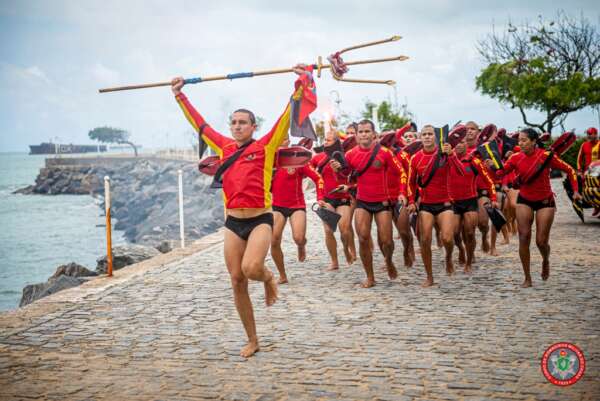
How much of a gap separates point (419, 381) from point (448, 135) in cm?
529

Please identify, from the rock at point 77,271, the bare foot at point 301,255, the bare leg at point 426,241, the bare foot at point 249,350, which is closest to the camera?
the bare foot at point 249,350

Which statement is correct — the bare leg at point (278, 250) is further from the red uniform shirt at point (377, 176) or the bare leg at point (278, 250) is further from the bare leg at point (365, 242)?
the red uniform shirt at point (377, 176)

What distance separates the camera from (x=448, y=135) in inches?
402

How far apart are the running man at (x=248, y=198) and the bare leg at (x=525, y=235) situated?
167 inches

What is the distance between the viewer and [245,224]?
6.84 m

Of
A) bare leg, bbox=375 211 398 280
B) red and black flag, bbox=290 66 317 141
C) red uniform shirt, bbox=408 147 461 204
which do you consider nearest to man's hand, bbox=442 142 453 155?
red uniform shirt, bbox=408 147 461 204

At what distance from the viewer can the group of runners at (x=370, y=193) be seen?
22.4 ft

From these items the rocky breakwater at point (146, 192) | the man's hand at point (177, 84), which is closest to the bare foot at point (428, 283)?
the man's hand at point (177, 84)

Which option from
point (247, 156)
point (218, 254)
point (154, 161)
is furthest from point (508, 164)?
point (154, 161)

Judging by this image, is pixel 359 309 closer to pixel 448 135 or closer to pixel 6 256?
pixel 448 135

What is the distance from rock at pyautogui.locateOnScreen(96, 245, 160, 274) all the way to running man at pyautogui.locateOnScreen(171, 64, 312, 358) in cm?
932

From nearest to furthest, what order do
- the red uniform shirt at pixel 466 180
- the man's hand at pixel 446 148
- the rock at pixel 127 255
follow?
the man's hand at pixel 446 148
the red uniform shirt at pixel 466 180
the rock at pixel 127 255

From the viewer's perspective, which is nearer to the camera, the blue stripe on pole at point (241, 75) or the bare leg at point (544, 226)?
the blue stripe on pole at point (241, 75)

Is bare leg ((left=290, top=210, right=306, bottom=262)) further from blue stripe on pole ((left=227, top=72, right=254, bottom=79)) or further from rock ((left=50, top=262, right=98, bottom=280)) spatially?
rock ((left=50, top=262, right=98, bottom=280))
